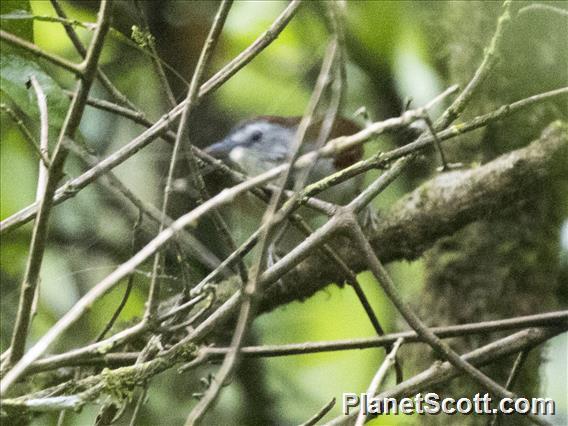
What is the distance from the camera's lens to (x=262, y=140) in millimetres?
3006

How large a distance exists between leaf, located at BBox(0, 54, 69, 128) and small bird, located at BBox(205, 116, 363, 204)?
1508 mm

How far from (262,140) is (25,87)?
5.75 feet

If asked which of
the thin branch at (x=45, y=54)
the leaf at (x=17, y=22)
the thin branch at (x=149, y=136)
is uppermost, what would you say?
the leaf at (x=17, y=22)

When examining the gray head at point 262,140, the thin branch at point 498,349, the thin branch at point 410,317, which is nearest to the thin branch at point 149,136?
the thin branch at point 410,317

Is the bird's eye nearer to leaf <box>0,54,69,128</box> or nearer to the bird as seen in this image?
the bird

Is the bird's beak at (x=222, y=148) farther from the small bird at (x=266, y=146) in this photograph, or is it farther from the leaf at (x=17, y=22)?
the leaf at (x=17, y=22)

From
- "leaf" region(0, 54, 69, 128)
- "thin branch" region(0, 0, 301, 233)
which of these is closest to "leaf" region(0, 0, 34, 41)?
"leaf" region(0, 54, 69, 128)

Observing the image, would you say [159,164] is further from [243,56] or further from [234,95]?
[243,56]

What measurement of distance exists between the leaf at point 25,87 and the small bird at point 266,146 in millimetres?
1508

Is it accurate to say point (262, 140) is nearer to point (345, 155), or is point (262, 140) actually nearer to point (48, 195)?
point (345, 155)

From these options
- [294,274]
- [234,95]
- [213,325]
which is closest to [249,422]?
[294,274]

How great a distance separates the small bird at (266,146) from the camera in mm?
2822

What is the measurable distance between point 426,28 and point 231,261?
7.52 ft

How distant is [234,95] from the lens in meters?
3.17
